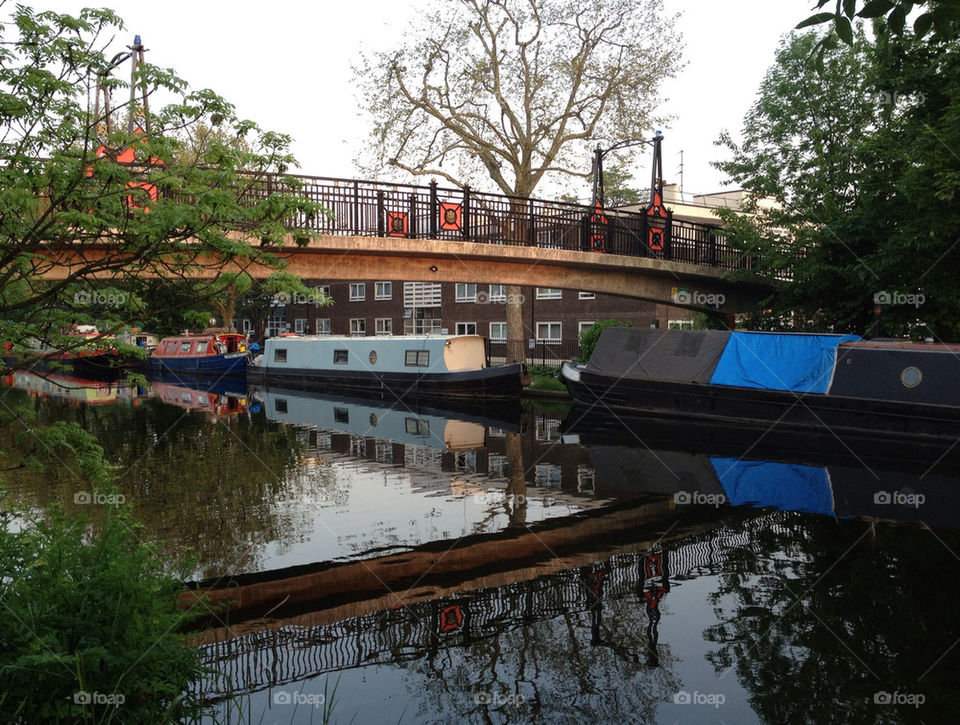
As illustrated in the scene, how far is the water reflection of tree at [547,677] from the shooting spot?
214 inches

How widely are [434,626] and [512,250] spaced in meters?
15.1

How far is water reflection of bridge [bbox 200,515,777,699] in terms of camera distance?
237 inches

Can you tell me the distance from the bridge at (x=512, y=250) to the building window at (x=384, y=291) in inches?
959

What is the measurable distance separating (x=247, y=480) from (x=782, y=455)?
1030 cm

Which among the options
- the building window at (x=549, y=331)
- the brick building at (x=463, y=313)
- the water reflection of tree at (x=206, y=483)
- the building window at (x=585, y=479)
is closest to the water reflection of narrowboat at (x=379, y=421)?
the water reflection of tree at (x=206, y=483)

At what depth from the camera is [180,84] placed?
521 cm

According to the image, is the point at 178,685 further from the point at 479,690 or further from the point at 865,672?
the point at 865,672

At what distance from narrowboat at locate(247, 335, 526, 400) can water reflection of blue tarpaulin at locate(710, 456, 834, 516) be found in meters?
12.3

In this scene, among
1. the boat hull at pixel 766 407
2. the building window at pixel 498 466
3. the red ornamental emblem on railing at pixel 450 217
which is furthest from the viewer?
the red ornamental emblem on railing at pixel 450 217

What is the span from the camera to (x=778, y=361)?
2033 cm

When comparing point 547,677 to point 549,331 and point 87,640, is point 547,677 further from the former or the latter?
point 549,331

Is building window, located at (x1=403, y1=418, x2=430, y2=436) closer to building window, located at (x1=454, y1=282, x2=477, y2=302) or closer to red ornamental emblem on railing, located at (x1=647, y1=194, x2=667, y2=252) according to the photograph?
red ornamental emblem on railing, located at (x1=647, y1=194, x2=667, y2=252)

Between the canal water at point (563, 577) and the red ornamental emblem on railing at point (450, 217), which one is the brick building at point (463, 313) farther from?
the canal water at point (563, 577)

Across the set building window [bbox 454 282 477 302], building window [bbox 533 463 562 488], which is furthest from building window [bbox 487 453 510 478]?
building window [bbox 454 282 477 302]
